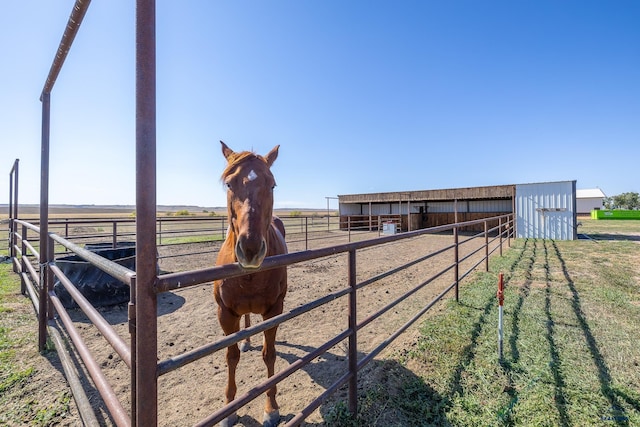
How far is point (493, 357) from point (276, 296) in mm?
2077

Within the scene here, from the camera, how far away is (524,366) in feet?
7.95

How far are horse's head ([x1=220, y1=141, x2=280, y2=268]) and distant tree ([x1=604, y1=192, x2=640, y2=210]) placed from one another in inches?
2946

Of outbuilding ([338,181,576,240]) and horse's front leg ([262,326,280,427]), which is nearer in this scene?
horse's front leg ([262,326,280,427])

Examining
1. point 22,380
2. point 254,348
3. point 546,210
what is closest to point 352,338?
point 254,348

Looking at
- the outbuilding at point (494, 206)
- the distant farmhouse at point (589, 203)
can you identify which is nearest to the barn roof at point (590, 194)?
the distant farmhouse at point (589, 203)

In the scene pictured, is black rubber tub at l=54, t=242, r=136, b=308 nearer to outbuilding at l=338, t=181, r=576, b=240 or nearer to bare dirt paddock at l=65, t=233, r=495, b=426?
bare dirt paddock at l=65, t=233, r=495, b=426

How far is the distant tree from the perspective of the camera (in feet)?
170

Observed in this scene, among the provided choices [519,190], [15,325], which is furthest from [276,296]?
[519,190]

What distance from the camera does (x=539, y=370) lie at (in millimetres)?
2355

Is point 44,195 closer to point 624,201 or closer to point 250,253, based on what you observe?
point 250,253

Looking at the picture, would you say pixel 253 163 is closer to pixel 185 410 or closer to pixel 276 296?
pixel 276 296

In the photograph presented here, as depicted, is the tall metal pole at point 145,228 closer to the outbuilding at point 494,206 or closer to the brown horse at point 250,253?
the brown horse at point 250,253

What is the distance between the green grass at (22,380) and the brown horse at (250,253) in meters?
1.24

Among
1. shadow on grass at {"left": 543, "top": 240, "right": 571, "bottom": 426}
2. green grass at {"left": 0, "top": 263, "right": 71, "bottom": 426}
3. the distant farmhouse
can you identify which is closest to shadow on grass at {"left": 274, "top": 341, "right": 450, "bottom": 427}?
shadow on grass at {"left": 543, "top": 240, "right": 571, "bottom": 426}
